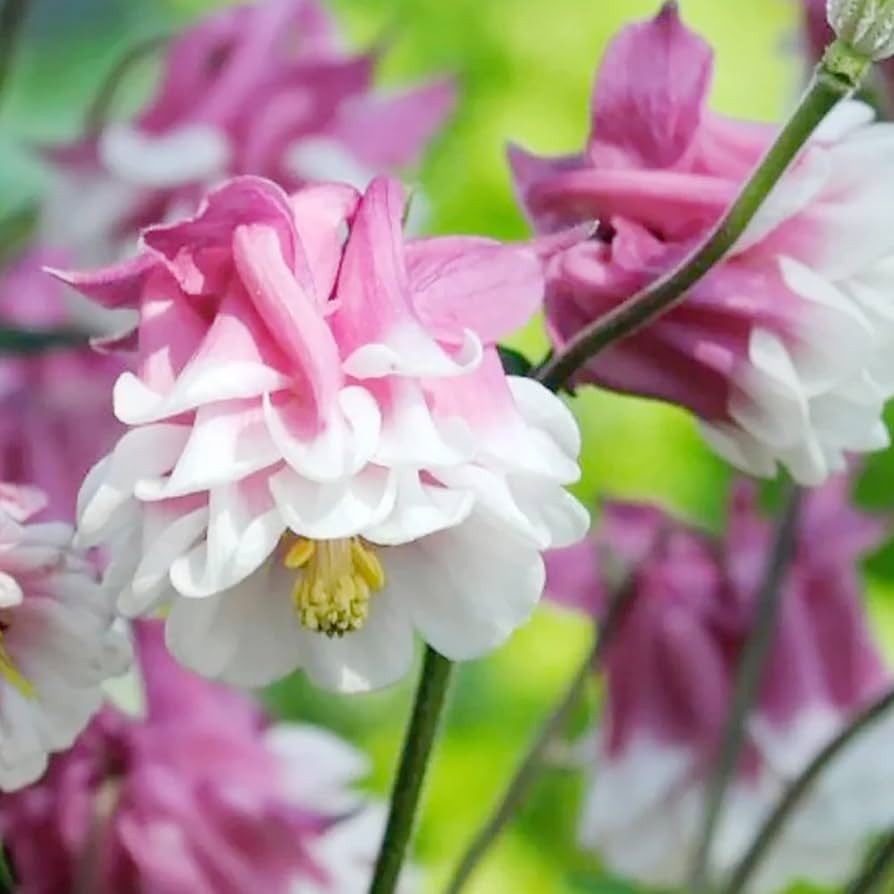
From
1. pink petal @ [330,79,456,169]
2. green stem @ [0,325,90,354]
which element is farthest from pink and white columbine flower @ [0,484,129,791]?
pink petal @ [330,79,456,169]

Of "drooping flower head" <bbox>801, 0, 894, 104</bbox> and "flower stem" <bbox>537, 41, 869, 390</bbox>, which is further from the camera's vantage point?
"drooping flower head" <bbox>801, 0, 894, 104</bbox>

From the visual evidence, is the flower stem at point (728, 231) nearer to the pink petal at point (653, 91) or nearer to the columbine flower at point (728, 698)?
the pink petal at point (653, 91)

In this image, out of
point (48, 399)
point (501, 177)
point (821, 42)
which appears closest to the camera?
point (821, 42)

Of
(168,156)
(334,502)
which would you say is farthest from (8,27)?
(334,502)

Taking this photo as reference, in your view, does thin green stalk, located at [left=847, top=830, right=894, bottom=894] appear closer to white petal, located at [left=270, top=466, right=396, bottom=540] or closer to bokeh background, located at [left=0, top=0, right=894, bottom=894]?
white petal, located at [left=270, top=466, right=396, bottom=540]

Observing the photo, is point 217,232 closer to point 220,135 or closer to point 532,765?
point 532,765

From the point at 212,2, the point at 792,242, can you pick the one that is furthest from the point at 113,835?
the point at 212,2
